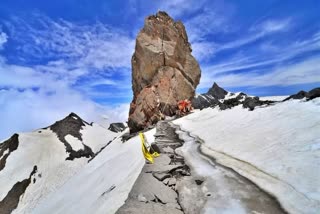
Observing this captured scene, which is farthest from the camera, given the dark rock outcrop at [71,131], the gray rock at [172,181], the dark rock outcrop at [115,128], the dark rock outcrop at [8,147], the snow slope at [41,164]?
the dark rock outcrop at [115,128]

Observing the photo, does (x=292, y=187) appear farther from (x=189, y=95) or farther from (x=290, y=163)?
(x=189, y=95)

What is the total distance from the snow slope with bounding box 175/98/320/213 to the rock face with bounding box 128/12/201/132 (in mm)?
26670

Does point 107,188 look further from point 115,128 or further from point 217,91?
point 217,91

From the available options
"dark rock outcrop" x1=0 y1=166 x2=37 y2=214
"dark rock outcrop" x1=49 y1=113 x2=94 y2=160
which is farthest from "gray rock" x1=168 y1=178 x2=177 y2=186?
"dark rock outcrop" x1=49 y1=113 x2=94 y2=160

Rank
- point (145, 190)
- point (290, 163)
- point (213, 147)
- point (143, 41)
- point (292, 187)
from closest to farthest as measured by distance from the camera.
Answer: point (292, 187) < point (145, 190) < point (290, 163) < point (213, 147) < point (143, 41)

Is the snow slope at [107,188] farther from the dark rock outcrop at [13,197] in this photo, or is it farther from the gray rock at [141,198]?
the dark rock outcrop at [13,197]

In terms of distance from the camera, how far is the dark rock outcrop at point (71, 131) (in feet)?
192

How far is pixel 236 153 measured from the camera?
35.2 feet

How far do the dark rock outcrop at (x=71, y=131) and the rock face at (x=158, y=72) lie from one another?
2088 cm

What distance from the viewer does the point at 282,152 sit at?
28.6 feet

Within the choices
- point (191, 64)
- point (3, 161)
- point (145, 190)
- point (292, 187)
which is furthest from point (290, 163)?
point (3, 161)

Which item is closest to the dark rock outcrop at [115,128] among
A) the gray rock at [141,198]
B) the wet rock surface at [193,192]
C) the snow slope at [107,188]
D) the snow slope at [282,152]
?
the snow slope at [107,188]

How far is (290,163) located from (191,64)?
42.2 metres

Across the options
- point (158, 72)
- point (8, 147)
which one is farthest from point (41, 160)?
point (158, 72)
